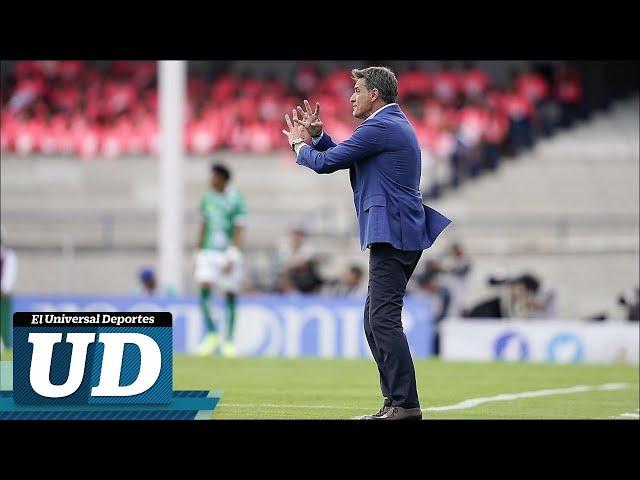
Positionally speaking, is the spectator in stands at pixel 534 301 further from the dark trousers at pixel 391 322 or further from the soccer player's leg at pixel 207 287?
the dark trousers at pixel 391 322

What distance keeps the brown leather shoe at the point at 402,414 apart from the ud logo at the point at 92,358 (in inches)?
53.9

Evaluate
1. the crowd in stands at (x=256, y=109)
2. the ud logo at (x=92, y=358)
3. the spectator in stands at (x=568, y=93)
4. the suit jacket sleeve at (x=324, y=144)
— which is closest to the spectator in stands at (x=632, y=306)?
the crowd in stands at (x=256, y=109)

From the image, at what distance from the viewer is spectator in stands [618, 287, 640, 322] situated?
18.9m

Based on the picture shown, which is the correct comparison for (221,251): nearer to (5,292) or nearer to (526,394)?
(5,292)

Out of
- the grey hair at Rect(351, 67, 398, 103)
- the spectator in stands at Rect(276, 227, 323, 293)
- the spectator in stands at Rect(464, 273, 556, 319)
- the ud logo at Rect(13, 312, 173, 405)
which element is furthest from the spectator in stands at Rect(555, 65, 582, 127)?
the ud logo at Rect(13, 312, 173, 405)

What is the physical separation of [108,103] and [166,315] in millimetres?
26037

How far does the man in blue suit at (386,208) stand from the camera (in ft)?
28.4

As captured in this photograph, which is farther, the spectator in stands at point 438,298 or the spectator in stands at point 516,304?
the spectator in stands at point 438,298

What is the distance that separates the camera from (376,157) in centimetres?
880

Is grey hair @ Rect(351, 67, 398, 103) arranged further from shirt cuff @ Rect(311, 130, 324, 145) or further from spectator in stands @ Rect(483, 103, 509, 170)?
spectator in stands @ Rect(483, 103, 509, 170)

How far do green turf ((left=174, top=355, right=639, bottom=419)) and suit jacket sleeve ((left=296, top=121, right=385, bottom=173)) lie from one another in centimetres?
171
